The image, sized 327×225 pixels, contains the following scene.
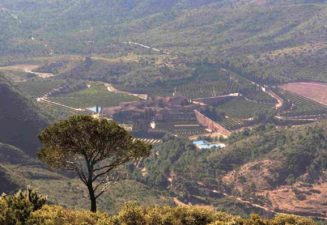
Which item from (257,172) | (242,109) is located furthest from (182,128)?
(257,172)

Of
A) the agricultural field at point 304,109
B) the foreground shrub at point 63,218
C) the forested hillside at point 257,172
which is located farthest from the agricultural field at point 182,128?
the foreground shrub at point 63,218

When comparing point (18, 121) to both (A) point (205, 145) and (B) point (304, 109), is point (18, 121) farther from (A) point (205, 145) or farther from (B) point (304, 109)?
(B) point (304, 109)

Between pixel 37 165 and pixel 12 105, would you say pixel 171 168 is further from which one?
pixel 12 105

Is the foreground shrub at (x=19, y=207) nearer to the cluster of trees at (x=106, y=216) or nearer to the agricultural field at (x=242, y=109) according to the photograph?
the cluster of trees at (x=106, y=216)

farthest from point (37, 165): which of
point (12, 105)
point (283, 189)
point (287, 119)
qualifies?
point (287, 119)

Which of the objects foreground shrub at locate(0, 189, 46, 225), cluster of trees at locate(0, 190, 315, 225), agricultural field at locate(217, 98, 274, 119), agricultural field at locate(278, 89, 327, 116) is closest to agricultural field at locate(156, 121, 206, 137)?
agricultural field at locate(217, 98, 274, 119)

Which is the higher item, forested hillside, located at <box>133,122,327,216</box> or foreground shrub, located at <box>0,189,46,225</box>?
foreground shrub, located at <box>0,189,46,225</box>

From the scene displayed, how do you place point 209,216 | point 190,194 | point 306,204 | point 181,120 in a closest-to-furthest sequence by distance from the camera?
point 209,216 → point 306,204 → point 190,194 → point 181,120

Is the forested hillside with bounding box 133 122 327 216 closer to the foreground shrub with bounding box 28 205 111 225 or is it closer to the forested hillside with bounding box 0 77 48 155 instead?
the forested hillside with bounding box 0 77 48 155
